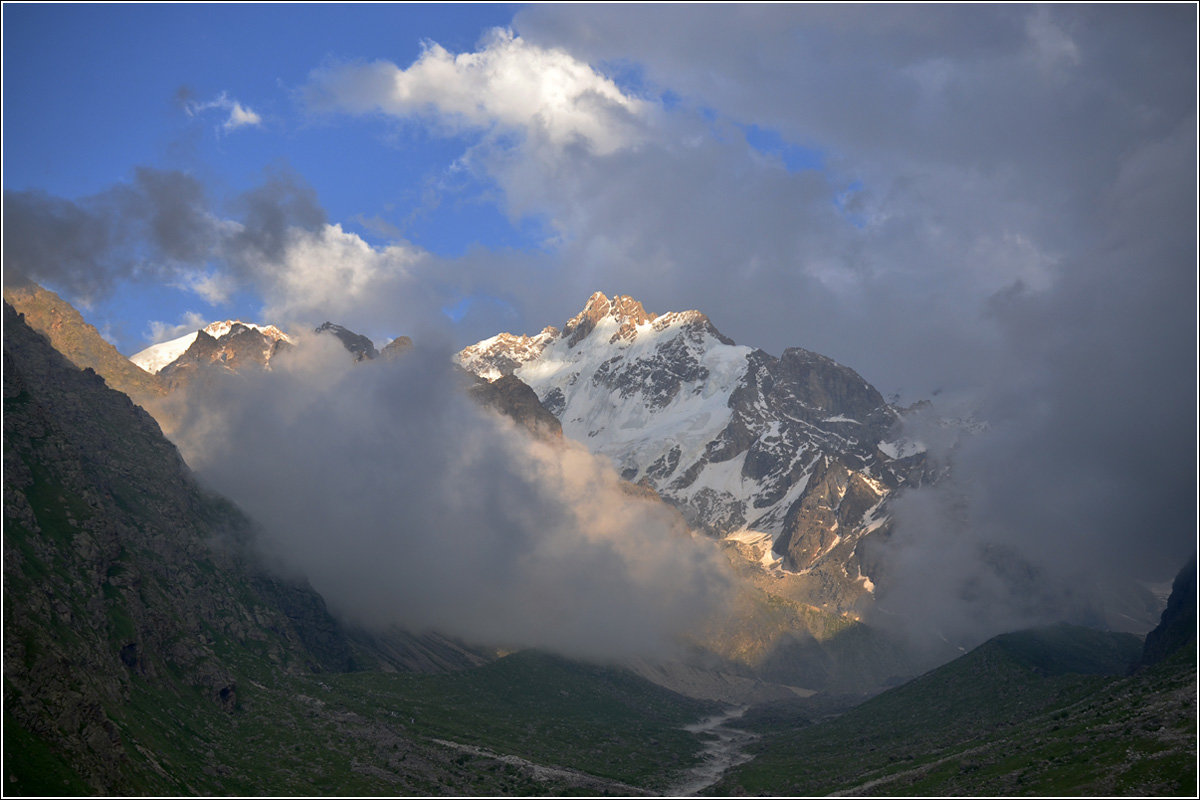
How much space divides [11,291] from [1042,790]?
23434 cm

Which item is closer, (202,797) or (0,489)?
(0,489)

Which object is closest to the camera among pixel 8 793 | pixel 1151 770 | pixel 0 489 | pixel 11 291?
pixel 8 793

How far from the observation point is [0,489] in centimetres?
15362

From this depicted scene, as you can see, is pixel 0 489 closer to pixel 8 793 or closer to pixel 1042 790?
pixel 8 793

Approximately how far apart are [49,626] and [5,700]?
33719mm

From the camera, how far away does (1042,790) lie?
19975 centimetres

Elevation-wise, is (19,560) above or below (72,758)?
above

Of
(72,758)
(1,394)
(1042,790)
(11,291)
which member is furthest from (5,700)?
(1042,790)

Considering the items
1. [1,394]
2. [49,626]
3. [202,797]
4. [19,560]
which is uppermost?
[1,394]

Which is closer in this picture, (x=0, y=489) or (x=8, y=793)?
(x=8, y=793)

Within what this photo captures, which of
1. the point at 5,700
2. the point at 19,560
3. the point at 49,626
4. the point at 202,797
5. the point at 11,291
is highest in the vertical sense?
the point at 11,291

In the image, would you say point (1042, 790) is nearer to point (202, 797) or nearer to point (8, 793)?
point (202, 797)

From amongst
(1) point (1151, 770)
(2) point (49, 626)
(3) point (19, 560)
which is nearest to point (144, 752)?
(2) point (49, 626)

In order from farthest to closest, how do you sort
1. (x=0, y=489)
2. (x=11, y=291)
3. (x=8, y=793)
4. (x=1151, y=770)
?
(x=11, y=291) → (x=1151, y=770) → (x=0, y=489) → (x=8, y=793)
